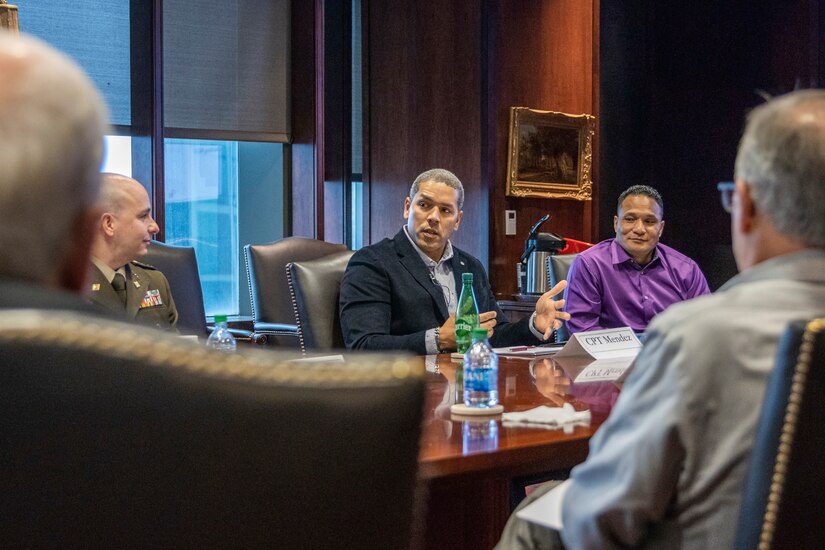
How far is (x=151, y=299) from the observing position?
10.6 ft

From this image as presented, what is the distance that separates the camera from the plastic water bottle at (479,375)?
190 centimetres

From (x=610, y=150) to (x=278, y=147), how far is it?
249 cm

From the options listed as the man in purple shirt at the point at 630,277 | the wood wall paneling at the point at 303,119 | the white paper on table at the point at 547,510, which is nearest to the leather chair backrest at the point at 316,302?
the man in purple shirt at the point at 630,277

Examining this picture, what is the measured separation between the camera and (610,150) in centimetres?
708

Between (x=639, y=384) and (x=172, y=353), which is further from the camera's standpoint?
(x=639, y=384)

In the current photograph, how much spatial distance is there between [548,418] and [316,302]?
1583mm

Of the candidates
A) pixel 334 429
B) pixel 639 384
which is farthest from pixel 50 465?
pixel 639 384

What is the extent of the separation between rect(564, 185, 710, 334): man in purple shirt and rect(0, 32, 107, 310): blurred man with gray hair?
3.36m

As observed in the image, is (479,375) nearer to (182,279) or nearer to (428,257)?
(428,257)

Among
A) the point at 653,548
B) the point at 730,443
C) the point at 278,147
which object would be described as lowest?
the point at 653,548

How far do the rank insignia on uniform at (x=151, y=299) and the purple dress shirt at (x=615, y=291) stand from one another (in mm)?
1665

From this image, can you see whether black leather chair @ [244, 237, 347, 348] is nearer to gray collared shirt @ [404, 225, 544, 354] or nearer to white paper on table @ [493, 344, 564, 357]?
gray collared shirt @ [404, 225, 544, 354]

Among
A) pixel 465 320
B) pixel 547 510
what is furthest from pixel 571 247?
pixel 547 510

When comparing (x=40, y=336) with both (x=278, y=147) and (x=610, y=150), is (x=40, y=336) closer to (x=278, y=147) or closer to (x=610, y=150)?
(x=278, y=147)
